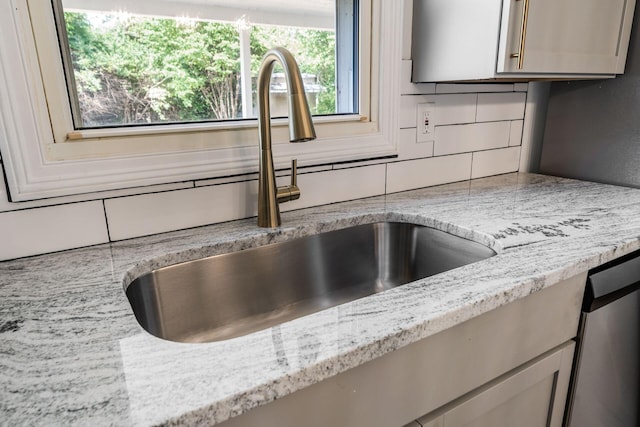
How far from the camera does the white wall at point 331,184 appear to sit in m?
0.83

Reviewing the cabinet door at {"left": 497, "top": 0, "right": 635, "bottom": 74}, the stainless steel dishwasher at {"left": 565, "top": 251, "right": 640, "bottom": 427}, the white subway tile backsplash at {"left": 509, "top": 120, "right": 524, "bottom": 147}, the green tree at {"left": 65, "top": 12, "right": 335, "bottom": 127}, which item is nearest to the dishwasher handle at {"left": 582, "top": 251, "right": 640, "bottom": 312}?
the stainless steel dishwasher at {"left": 565, "top": 251, "right": 640, "bottom": 427}

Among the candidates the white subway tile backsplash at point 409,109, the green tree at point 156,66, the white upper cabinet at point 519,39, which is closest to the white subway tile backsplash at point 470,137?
the white subway tile backsplash at point 409,109

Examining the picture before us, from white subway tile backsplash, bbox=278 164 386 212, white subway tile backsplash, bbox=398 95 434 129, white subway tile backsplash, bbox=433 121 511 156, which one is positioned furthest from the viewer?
white subway tile backsplash, bbox=433 121 511 156

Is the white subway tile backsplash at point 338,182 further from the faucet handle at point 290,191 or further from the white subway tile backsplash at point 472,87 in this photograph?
the faucet handle at point 290,191

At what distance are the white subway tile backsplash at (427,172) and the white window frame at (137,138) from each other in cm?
11

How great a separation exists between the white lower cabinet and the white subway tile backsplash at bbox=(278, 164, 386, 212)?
0.60m

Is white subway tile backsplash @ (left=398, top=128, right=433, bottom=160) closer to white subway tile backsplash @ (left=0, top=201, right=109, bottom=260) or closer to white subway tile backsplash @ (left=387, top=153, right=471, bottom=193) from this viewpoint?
white subway tile backsplash @ (left=387, top=153, right=471, bottom=193)

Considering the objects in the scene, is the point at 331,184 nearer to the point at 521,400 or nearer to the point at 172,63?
the point at 172,63

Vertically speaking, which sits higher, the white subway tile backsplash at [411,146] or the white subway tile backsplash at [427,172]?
the white subway tile backsplash at [411,146]

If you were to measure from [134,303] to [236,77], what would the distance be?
0.60 metres

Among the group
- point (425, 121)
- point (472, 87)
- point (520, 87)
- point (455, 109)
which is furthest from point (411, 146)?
point (520, 87)

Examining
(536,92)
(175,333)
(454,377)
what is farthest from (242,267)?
(536,92)

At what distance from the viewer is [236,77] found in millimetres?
1037

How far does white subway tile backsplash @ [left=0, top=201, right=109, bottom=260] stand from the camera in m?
0.80
